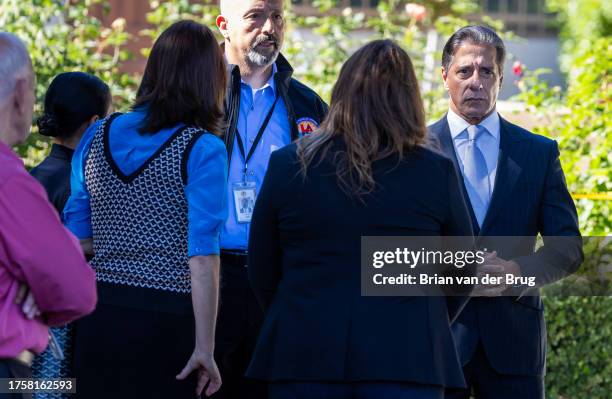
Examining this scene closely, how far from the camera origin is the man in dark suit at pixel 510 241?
13.5ft

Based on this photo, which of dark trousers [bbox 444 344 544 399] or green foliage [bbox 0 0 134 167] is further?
green foliage [bbox 0 0 134 167]

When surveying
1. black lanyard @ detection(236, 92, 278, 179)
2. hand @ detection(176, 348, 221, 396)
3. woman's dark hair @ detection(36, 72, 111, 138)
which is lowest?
hand @ detection(176, 348, 221, 396)

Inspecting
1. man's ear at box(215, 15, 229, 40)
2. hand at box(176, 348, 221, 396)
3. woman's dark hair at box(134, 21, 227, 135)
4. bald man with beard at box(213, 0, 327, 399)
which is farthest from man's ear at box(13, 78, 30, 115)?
man's ear at box(215, 15, 229, 40)

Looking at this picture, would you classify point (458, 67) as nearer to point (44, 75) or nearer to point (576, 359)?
point (576, 359)

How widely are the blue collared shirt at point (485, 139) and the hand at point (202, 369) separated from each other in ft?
3.89

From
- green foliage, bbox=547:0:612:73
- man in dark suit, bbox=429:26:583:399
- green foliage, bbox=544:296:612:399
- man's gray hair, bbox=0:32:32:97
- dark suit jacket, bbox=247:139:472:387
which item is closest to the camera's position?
man's gray hair, bbox=0:32:32:97

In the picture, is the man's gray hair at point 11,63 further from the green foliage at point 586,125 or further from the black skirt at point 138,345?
the green foliage at point 586,125

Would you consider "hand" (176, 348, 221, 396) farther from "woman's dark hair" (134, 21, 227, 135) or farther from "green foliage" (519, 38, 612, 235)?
"green foliage" (519, 38, 612, 235)

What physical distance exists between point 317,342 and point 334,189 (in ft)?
1.45

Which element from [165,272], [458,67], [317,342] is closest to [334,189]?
[317,342]

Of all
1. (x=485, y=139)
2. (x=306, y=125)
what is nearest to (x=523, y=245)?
(x=485, y=139)

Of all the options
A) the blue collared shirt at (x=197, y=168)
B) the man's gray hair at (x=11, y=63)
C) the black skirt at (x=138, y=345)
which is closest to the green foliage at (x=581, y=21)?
the blue collared shirt at (x=197, y=168)

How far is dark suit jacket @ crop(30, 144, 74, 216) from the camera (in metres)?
4.44

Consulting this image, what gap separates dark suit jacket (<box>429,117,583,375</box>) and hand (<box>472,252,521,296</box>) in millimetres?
47
